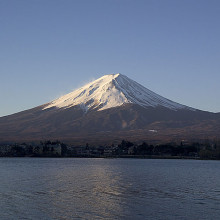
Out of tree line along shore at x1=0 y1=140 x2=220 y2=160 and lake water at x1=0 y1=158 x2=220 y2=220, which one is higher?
tree line along shore at x1=0 y1=140 x2=220 y2=160

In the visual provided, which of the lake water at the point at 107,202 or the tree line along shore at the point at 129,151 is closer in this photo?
the lake water at the point at 107,202

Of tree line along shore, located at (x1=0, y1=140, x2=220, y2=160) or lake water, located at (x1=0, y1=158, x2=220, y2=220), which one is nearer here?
lake water, located at (x1=0, y1=158, x2=220, y2=220)

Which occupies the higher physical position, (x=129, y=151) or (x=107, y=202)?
(x=129, y=151)

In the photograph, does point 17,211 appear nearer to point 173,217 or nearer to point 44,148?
point 173,217

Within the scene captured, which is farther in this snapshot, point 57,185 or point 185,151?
point 185,151

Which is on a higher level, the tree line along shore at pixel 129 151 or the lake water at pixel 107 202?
the tree line along shore at pixel 129 151

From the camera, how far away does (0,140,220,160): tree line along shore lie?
149438 mm

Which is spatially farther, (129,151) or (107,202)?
(129,151)

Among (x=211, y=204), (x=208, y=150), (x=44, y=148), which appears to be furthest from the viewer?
(x=44, y=148)

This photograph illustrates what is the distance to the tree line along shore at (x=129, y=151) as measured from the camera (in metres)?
149

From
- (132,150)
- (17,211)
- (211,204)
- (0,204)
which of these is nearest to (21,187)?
(0,204)

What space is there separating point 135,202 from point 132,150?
129 meters

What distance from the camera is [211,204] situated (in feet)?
110

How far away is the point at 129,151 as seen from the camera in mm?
164375
